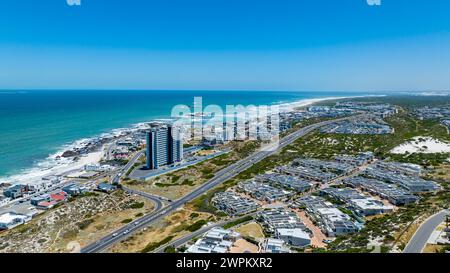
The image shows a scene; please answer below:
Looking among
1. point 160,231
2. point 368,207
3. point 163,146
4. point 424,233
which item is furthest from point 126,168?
point 424,233

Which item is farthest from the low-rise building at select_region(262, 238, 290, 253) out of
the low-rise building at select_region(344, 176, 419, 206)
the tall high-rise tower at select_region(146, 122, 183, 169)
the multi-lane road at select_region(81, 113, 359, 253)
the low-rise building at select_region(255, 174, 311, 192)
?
the tall high-rise tower at select_region(146, 122, 183, 169)

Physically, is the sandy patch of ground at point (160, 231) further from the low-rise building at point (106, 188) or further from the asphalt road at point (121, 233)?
the low-rise building at point (106, 188)

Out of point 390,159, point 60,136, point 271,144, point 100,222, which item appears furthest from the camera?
point 60,136

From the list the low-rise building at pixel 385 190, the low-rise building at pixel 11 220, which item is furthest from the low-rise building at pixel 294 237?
the low-rise building at pixel 11 220

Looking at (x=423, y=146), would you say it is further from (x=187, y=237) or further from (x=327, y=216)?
(x=187, y=237)

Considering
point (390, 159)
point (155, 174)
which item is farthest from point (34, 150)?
point (390, 159)
